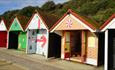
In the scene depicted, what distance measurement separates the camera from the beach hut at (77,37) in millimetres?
18625

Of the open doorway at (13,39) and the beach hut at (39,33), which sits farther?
the open doorway at (13,39)

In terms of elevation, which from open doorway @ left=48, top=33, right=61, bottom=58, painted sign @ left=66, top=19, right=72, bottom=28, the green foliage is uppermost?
the green foliage

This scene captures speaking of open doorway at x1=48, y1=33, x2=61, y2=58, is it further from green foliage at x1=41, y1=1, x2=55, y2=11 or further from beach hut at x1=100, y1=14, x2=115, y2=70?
green foliage at x1=41, y1=1, x2=55, y2=11

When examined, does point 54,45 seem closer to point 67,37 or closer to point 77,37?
point 67,37

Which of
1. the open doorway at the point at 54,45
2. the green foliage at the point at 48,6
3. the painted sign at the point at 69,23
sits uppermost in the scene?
the green foliage at the point at 48,6

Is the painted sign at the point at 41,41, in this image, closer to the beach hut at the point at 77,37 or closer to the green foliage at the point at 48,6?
the beach hut at the point at 77,37

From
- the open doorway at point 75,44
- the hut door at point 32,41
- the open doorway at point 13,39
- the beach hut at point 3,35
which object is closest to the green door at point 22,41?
the open doorway at point 13,39

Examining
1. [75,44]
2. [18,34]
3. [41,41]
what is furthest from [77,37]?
[18,34]

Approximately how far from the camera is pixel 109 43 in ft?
55.1

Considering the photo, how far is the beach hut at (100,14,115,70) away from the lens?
52.2 ft

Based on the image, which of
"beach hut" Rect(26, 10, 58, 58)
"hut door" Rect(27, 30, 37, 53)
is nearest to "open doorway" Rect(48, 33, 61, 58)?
"beach hut" Rect(26, 10, 58, 58)

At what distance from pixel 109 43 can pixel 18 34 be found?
16104 mm

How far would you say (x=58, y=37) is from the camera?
23.7 m

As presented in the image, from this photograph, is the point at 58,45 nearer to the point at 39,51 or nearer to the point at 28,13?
the point at 39,51
